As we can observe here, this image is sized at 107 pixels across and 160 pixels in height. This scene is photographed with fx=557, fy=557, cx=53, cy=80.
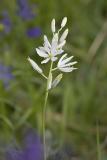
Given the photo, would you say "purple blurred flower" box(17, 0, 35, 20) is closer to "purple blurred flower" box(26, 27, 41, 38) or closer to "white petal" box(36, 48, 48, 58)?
"purple blurred flower" box(26, 27, 41, 38)

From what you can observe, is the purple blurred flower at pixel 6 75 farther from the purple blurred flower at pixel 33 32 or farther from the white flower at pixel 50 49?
the white flower at pixel 50 49

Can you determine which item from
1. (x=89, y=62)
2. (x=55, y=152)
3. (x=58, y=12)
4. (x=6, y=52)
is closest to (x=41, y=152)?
(x=55, y=152)

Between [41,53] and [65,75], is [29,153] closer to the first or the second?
[41,53]

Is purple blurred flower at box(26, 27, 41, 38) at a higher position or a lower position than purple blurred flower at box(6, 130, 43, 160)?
higher

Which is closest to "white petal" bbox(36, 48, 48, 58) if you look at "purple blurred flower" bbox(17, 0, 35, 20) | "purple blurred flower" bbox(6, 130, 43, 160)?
"purple blurred flower" bbox(6, 130, 43, 160)

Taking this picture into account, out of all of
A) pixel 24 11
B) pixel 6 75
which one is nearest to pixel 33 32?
pixel 24 11

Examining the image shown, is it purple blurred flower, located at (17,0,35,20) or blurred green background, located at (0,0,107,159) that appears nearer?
blurred green background, located at (0,0,107,159)

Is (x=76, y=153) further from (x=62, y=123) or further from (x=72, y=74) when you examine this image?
(x=72, y=74)

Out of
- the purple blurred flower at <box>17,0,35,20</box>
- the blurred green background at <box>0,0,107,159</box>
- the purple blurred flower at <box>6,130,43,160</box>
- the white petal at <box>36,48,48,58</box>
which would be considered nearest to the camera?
the white petal at <box>36,48,48,58</box>
